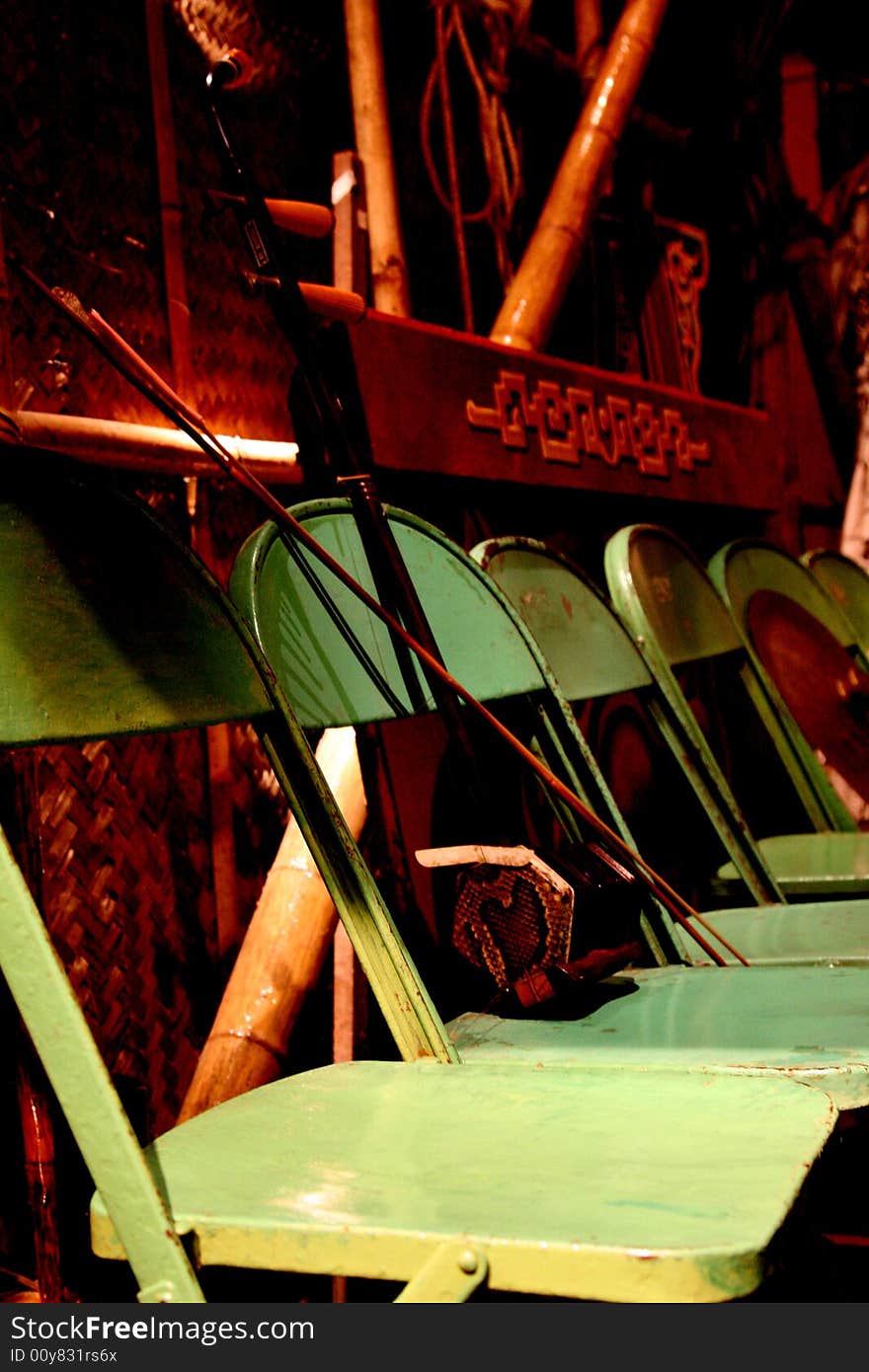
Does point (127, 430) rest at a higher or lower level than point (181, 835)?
higher

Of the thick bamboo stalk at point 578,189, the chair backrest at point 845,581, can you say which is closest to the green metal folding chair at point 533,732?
the thick bamboo stalk at point 578,189

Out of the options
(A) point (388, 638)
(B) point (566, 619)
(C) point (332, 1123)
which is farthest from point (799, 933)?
(C) point (332, 1123)

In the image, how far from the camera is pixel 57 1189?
1.58 metres

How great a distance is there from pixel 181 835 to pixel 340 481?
2.59 ft

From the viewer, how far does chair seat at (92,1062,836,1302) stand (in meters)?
0.67

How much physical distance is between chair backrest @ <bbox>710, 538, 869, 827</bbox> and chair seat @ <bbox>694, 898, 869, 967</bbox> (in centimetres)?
64

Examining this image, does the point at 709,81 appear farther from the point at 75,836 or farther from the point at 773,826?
the point at 75,836

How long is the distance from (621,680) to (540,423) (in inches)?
33.6

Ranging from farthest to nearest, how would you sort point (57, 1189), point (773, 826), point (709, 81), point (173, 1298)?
point (709, 81) → point (773, 826) → point (57, 1189) → point (173, 1298)

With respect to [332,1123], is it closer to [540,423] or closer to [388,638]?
[388,638]

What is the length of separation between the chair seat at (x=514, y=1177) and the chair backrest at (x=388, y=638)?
467 mm

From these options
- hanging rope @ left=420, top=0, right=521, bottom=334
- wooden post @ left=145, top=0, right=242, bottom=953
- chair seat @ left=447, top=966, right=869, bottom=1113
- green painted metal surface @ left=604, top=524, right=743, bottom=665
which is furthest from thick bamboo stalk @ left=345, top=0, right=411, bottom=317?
chair seat @ left=447, top=966, right=869, bottom=1113

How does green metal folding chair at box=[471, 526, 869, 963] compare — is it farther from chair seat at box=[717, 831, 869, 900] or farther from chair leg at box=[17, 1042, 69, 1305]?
chair leg at box=[17, 1042, 69, 1305]
